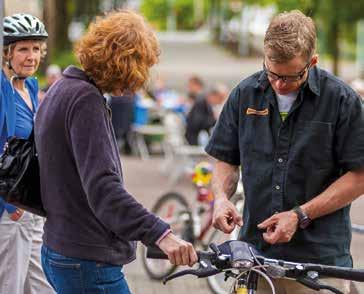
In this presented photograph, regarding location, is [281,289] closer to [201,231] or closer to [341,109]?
[341,109]

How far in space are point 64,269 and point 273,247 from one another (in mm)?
802

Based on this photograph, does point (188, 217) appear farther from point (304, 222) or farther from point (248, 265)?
point (248, 265)

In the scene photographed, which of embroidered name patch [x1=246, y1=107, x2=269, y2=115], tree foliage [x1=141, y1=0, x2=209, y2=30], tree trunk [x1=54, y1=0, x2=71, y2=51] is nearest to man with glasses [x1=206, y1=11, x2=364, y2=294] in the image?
embroidered name patch [x1=246, y1=107, x2=269, y2=115]

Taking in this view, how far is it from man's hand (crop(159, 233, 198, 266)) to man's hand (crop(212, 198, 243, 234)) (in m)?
0.40

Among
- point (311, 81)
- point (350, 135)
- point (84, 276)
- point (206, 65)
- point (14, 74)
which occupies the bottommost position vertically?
point (206, 65)

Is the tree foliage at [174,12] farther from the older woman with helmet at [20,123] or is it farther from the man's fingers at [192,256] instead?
the man's fingers at [192,256]

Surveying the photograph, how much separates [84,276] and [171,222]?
18.3 ft

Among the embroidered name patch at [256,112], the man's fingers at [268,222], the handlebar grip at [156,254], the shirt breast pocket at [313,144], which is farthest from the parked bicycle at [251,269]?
the embroidered name patch at [256,112]

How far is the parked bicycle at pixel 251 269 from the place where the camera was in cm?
370

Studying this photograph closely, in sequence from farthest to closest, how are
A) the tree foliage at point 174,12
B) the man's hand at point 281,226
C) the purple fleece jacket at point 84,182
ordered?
the tree foliage at point 174,12 < the man's hand at point 281,226 < the purple fleece jacket at point 84,182

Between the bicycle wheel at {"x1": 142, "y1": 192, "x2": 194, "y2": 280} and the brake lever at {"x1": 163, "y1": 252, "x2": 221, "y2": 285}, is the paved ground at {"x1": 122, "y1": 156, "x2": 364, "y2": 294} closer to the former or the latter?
the bicycle wheel at {"x1": 142, "y1": 192, "x2": 194, "y2": 280}

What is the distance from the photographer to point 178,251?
387cm

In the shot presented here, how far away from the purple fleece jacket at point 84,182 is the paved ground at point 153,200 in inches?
84.4

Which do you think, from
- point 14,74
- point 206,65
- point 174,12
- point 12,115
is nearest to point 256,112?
point 12,115
